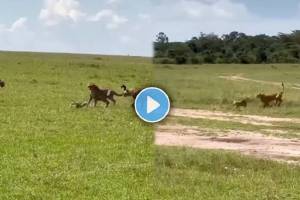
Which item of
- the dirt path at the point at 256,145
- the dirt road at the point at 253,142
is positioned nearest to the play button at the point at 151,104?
the dirt road at the point at 253,142

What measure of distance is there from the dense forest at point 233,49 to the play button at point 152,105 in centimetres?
10

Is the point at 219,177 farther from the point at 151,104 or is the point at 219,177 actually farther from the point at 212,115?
the point at 151,104

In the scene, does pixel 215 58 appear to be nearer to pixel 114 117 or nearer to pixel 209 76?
pixel 209 76

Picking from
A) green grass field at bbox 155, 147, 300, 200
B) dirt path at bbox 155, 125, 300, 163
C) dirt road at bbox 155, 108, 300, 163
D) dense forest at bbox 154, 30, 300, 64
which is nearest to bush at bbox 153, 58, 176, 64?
dense forest at bbox 154, 30, 300, 64

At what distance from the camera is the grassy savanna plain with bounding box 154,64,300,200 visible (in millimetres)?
1911

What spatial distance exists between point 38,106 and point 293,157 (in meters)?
9.35

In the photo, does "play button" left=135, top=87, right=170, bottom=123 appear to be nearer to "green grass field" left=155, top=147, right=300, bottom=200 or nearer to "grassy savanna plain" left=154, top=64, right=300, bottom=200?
"grassy savanna plain" left=154, top=64, right=300, bottom=200

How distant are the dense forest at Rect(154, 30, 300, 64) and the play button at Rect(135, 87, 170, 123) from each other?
0.10 meters

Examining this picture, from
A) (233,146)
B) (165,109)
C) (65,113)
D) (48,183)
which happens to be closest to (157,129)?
(165,109)

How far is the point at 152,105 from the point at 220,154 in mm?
2733

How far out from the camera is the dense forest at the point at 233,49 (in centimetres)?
178

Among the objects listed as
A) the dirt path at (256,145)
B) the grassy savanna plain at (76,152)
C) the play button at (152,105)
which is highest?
the play button at (152,105)

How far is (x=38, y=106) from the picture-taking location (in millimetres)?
13984

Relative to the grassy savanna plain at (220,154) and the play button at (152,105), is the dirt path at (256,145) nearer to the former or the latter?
the grassy savanna plain at (220,154)
